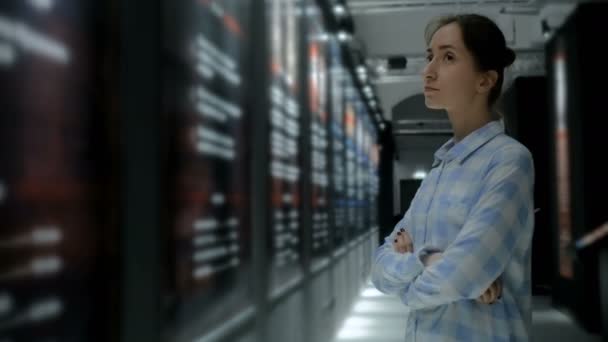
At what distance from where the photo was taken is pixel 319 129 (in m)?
5.72

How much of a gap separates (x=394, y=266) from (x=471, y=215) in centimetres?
20

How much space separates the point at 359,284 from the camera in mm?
10062

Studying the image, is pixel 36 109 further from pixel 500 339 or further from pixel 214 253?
pixel 214 253

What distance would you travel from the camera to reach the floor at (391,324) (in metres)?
6.66

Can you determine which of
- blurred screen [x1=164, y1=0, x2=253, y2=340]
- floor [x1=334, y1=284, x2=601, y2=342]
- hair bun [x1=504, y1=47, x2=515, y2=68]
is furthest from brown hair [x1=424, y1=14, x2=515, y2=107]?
floor [x1=334, y1=284, x2=601, y2=342]

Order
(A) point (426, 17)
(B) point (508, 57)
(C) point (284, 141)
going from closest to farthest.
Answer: (B) point (508, 57) < (C) point (284, 141) < (A) point (426, 17)

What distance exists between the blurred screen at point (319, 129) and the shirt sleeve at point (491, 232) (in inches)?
158

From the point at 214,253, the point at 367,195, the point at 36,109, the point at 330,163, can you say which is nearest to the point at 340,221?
the point at 330,163

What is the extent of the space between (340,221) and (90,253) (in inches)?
243

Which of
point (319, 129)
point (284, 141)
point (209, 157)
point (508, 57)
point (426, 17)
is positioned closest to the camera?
point (508, 57)

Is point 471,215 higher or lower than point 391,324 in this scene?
higher

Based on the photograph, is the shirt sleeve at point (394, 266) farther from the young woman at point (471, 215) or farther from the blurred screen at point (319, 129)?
the blurred screen at point (319, 129)

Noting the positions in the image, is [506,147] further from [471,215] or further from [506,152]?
[471,215]

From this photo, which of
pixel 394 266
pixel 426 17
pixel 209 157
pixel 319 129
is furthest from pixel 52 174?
pixel 426 17
